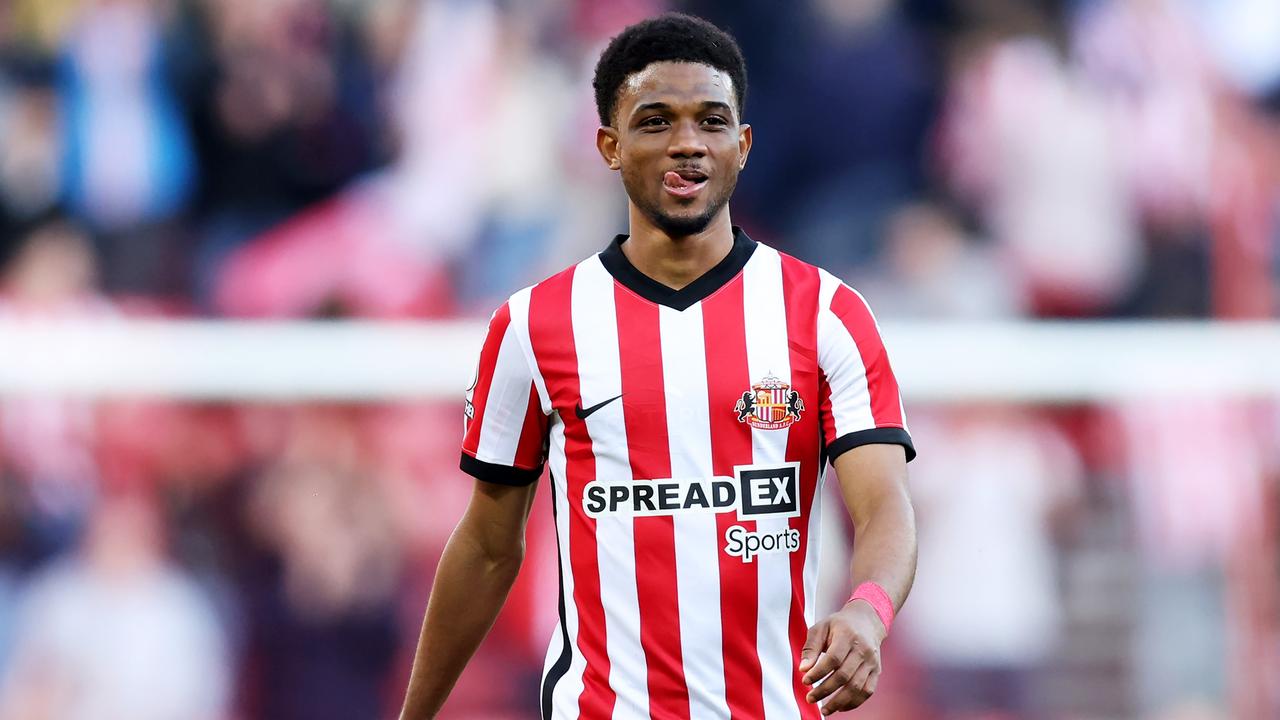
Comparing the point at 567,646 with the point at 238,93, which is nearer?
the point at 567,646

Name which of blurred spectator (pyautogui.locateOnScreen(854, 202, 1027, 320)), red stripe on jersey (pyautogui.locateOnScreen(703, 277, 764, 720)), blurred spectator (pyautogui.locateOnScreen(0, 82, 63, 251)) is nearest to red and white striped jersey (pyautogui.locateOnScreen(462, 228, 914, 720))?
red stripe on jersey (pyautogui.locateOnScreen(703, 277, 764, 720))

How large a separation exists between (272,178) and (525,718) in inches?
98.7

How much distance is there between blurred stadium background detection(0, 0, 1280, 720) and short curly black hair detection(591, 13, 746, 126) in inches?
159

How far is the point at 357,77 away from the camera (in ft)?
Result: 24.1

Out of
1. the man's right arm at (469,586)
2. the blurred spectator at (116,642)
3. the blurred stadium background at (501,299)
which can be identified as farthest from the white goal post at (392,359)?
the man's right arm at (469,586)

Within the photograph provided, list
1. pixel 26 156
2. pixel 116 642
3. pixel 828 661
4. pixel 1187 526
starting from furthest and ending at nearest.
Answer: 1. pixel 1187 526
2. pixel 26 156
3. pixel 116 642
4. pixel 828 661

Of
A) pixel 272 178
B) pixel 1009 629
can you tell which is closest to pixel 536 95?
pixel 272 178

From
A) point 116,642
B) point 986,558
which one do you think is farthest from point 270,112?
point 986,558

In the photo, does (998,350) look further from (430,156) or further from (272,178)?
(272,178)

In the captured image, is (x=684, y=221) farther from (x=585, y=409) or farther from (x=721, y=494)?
(x=721, y=494)

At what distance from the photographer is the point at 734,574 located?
9.27ft

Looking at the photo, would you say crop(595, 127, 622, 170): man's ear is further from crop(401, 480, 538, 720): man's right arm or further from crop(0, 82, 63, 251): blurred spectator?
crop(0, 82, 63, 251): blurred spectator

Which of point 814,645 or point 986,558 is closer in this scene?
point 814,645

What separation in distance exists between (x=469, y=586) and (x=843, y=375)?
80cm
